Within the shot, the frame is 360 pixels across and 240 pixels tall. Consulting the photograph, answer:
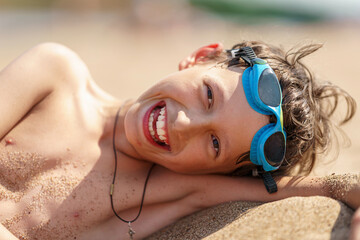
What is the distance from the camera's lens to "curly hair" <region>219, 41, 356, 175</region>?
2.80m

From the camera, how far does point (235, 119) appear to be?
2.53 m

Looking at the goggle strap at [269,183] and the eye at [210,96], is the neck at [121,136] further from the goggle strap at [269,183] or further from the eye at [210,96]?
the goggle strap at [269,183]

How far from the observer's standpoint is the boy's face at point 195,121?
2.54 metres

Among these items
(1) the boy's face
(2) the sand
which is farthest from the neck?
(2) the sand

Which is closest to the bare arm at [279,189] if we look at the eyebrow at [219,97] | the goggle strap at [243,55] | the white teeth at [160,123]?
the eyebrow at [219,97]

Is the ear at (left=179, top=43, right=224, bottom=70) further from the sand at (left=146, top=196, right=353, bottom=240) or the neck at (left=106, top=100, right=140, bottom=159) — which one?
the sand at (left=146, top=196, right=353, bottom=240)

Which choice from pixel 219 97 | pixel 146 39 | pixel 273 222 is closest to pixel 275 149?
pixel 219 97

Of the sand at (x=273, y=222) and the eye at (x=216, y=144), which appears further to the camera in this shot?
the eye at (x=216, y=144)

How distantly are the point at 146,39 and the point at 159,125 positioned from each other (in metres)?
15.4

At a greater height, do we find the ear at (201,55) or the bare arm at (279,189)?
the ear at (201,55)

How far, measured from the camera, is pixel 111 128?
3010mm

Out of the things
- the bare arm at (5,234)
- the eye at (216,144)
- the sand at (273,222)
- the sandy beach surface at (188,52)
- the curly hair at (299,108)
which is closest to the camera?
the sand at (273,222)

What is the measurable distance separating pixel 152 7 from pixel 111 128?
790 inches

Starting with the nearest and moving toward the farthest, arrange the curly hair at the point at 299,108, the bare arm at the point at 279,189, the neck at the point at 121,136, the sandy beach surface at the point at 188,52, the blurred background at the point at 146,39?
the sandy beach surface at the point at 188,52 → the bare arm at the point at 279,189 → the curly hair at the point at 299,108 → the neck at the point at 121,136 → the blurred background at the point at 146,39
